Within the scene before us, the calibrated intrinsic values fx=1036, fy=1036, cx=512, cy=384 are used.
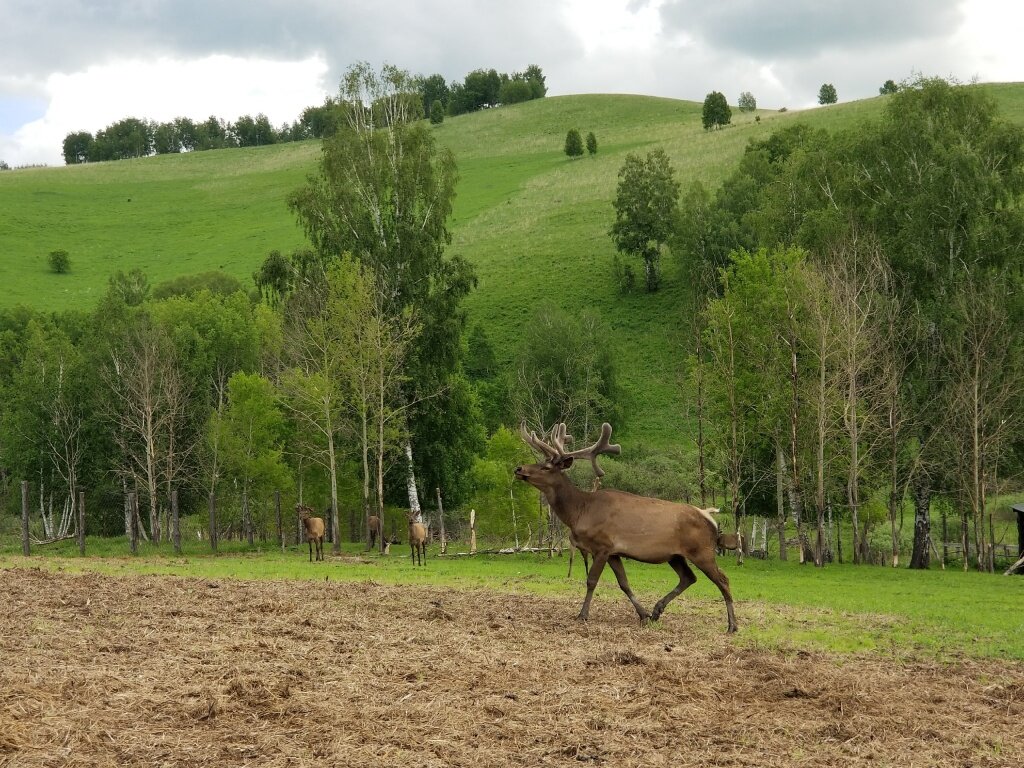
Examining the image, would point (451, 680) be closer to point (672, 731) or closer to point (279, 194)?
point (672, 731)

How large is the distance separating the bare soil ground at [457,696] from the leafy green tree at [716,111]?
109 meters

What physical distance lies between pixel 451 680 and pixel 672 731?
2626mm

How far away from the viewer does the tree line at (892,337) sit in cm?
3475

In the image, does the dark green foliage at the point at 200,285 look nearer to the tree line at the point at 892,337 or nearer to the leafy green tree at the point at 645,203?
the leafy green tree at the point at 645,203

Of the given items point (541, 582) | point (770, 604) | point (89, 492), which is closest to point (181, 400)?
point (89, 492)

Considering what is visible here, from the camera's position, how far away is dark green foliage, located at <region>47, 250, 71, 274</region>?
296 ft

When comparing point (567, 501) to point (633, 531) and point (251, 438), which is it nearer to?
point (633, 531)

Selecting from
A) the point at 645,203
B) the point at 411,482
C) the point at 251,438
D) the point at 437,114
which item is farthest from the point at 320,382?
the point at 437,114

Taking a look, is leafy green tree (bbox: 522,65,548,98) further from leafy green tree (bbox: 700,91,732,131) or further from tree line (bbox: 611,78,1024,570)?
tree line (bbox: 611,78,1024,570)

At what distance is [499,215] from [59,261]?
40027 mm

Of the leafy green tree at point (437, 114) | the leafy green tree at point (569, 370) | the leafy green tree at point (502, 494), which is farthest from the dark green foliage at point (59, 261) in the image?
the leafy green tree at point (437, 114)

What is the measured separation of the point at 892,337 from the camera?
116 ft

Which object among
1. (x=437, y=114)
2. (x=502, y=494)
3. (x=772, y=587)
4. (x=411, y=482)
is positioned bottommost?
(x=502, y=494)

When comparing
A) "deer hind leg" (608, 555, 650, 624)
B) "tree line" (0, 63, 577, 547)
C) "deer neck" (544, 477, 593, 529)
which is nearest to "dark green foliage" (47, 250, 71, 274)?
"tree line" (0, 63, 577, 547)
